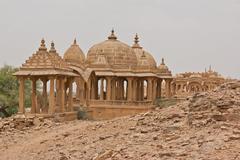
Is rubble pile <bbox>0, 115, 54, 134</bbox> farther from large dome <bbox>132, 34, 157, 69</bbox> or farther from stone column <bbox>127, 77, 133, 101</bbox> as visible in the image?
large dome <bbox>132, 34, 157, 69</bbox>

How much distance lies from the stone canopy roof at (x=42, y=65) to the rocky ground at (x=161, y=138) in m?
5.25

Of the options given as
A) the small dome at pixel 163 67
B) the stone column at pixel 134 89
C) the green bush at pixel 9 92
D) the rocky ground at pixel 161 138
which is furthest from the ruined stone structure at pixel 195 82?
the rocky ground at pixel 161 138

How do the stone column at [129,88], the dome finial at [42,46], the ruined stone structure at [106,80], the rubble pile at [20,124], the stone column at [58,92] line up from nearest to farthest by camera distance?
the rubble pile at [20,124] < the dome finial at [42,46] < the stone column at [58,92] < the ruined stone structure at [106,80] < the stone column at [129,88]

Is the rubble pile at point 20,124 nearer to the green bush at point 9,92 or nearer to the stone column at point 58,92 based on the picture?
the stone column at point 58,92

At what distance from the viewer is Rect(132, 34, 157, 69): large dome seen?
2944 cm

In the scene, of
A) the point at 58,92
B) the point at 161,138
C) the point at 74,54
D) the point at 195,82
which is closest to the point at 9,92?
the point at 74,54

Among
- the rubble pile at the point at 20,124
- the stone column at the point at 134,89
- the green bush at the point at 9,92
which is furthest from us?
the green bush at the point at 9,92

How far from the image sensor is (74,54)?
30.2 meters

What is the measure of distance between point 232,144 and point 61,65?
563 inches

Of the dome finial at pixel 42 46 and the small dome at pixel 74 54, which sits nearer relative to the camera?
the dome finial at pixel 42 46

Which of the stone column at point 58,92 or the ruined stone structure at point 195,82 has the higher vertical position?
the ruined stone structure at point 195,82

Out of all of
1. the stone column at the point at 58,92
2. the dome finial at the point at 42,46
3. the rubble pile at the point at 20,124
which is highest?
the dome finial at the point at 42,46

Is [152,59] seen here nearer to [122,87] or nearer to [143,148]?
[122,87]

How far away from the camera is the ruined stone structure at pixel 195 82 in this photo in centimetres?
4631
